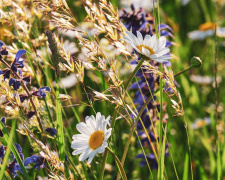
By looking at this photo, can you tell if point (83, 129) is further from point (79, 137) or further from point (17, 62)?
point (17, 62)

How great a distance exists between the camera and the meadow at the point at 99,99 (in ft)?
2.51

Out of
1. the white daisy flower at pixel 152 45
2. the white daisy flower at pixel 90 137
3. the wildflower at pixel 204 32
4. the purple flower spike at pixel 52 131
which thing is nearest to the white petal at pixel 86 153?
the white daisy flower at pixel 90 137

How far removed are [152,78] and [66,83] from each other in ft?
4.15

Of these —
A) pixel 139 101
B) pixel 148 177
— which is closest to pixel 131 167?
pixel 148 177

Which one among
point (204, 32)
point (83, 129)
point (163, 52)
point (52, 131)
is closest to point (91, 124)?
point (83, 129)

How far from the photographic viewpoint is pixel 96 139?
75 centimetres

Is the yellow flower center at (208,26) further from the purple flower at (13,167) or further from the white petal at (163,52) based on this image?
the purple flower at (13,167)

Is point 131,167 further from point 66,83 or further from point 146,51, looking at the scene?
point 66,83

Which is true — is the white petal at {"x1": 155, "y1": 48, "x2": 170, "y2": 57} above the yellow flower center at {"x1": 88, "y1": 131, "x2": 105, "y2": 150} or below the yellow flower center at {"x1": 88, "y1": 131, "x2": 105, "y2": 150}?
above

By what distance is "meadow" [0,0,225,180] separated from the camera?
764 mm

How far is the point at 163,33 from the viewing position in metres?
1.27

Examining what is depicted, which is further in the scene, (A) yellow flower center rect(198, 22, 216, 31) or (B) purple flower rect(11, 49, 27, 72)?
(A) yellow flower center rect(198, 22, 216, 31)

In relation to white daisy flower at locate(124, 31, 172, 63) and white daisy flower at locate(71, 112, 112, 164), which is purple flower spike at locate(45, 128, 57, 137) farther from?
white daisy flower at locate(124, 31, 172, 63)

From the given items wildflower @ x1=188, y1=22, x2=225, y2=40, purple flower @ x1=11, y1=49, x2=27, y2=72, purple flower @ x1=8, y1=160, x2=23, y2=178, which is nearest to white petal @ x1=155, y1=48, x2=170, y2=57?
purple flower @ x1=11, y1=49, x2=27, y2=72
